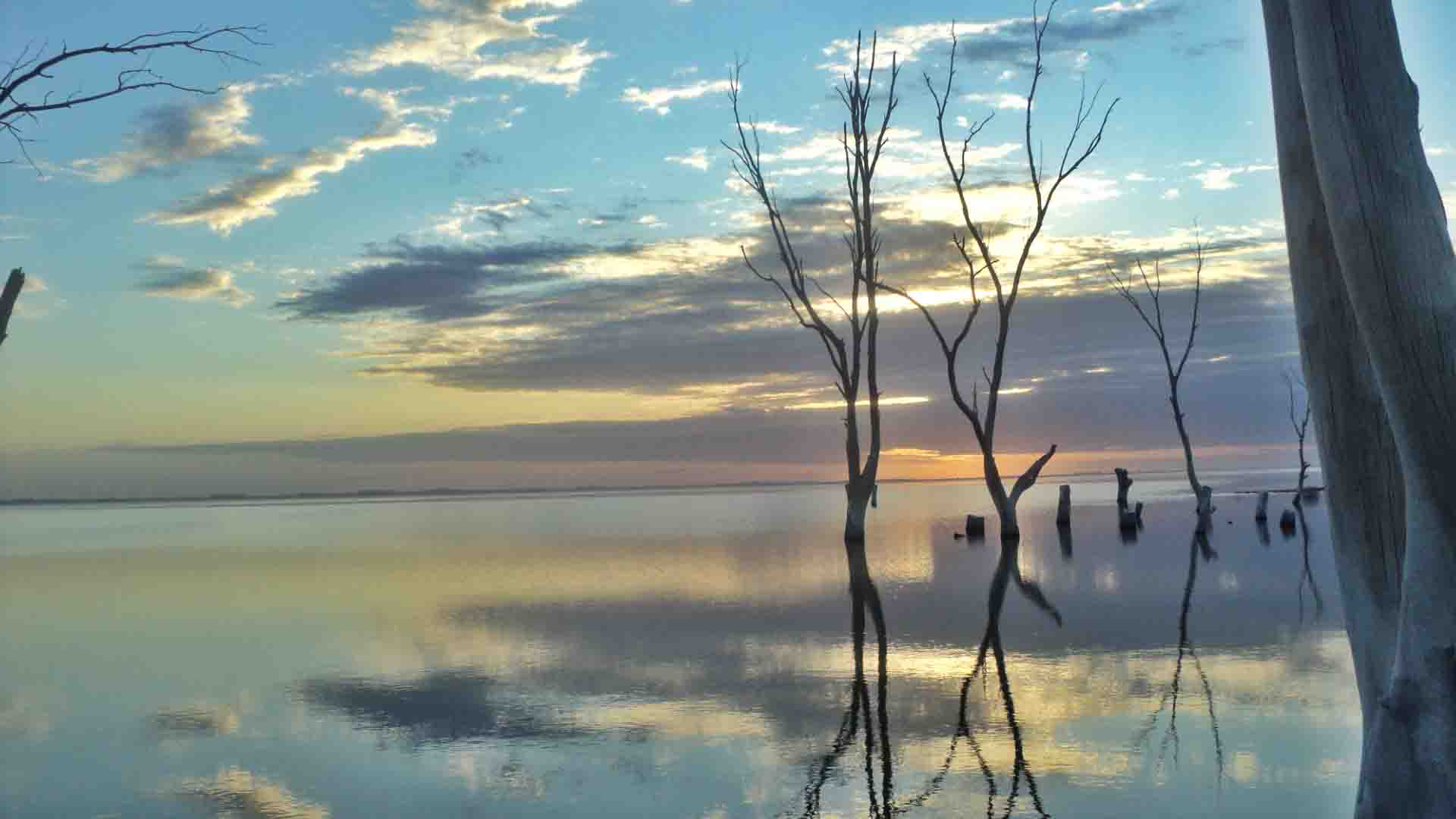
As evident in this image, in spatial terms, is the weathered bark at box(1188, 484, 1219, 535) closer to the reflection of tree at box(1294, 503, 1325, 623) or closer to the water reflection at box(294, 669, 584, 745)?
the reflection of tree at box(1294, 503, 1325, 623)

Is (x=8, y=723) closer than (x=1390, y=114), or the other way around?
(x=1390, y=114)

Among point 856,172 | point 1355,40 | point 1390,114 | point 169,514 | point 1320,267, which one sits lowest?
point 169,514

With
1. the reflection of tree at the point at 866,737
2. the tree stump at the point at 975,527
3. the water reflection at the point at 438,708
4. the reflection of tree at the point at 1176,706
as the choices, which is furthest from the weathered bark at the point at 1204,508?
the water reflection at the point at 438,708

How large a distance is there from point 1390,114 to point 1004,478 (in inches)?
4406

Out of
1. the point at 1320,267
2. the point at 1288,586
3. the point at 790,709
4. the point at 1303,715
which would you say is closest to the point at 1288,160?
the point at 1320,267

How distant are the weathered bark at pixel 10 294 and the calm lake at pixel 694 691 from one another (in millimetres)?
2941

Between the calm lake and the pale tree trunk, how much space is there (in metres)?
1.45

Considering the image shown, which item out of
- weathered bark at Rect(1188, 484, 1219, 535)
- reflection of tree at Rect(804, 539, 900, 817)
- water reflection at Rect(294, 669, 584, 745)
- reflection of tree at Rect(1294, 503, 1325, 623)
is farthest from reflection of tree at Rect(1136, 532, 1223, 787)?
weathered bark at Rect(1188, 484, 1219, 535)

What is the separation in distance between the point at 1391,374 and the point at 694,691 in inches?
233

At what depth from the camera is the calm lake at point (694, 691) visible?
5992 mm

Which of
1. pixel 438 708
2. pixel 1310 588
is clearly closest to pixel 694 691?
pixel 438 708

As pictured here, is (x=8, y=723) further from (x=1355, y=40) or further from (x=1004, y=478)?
(x=1004, y=478)

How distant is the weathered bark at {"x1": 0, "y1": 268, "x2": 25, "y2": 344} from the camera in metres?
4.21

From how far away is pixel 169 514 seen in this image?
62.7 m
